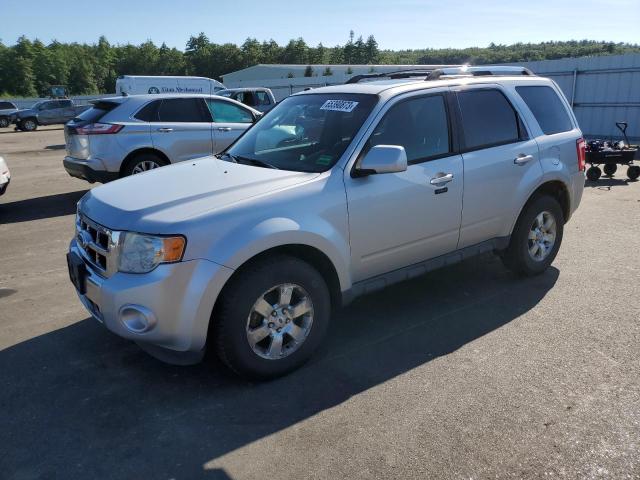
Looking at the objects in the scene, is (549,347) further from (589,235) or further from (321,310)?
(589,235)

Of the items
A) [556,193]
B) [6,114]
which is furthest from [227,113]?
[6,114]

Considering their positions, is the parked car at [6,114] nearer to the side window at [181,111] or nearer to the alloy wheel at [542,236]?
the side window at [181,111]

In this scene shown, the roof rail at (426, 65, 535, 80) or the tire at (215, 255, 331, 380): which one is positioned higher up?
the roof rail at (426, 65, 535, 80)

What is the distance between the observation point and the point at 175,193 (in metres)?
3.53

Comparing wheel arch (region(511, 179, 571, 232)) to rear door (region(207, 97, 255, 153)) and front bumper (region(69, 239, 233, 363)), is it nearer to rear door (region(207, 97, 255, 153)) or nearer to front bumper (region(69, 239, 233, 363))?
front bumper (region(69, 239, 233, 363))

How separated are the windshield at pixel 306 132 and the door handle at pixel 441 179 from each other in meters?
0.72

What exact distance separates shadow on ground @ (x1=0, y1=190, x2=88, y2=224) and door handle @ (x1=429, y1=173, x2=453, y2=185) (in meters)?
6.46

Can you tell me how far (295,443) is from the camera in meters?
2.91

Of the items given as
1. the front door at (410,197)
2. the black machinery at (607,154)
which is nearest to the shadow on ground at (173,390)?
the front door at (410,197)

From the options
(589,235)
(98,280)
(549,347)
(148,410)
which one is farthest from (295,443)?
(589,235)

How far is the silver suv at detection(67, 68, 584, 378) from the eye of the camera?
314 centimetres

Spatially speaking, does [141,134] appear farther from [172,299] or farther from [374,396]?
[374,396]

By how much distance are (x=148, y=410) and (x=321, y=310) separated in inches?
48.6

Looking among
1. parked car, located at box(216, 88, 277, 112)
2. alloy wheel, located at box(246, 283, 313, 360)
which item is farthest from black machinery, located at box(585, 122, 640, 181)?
parked car, located at box(216, 88, 277, 112)
